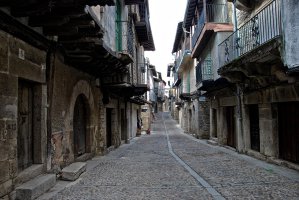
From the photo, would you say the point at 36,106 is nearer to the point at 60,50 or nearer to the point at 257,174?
the point at 60,50

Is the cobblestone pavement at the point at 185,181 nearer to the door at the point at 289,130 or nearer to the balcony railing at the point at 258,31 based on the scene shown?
the door at the point at 289,130

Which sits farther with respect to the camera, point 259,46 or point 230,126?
point 230,126

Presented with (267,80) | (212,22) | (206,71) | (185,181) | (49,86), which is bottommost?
(185,181)

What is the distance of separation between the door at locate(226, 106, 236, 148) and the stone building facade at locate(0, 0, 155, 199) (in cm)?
573

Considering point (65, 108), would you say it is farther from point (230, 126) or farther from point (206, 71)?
point (206, 71)

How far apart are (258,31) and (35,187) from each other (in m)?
7.04

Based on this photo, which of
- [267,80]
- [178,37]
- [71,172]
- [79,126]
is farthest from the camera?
[178,37]

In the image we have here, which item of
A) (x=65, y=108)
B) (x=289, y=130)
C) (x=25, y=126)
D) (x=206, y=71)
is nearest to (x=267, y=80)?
(x=289, y=130)

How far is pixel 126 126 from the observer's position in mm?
19391

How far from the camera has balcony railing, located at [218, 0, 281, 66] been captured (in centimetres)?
836

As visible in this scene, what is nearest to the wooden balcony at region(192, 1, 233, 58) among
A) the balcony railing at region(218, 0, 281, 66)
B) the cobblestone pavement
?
the balcony railing at region(218, 0, 281, 66)

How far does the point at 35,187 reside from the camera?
563 centimetres

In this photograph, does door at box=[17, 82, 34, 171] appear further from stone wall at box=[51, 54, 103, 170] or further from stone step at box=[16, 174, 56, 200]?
stone wall at box=[51, 54, 103, 170]

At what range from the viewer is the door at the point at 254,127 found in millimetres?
11312
